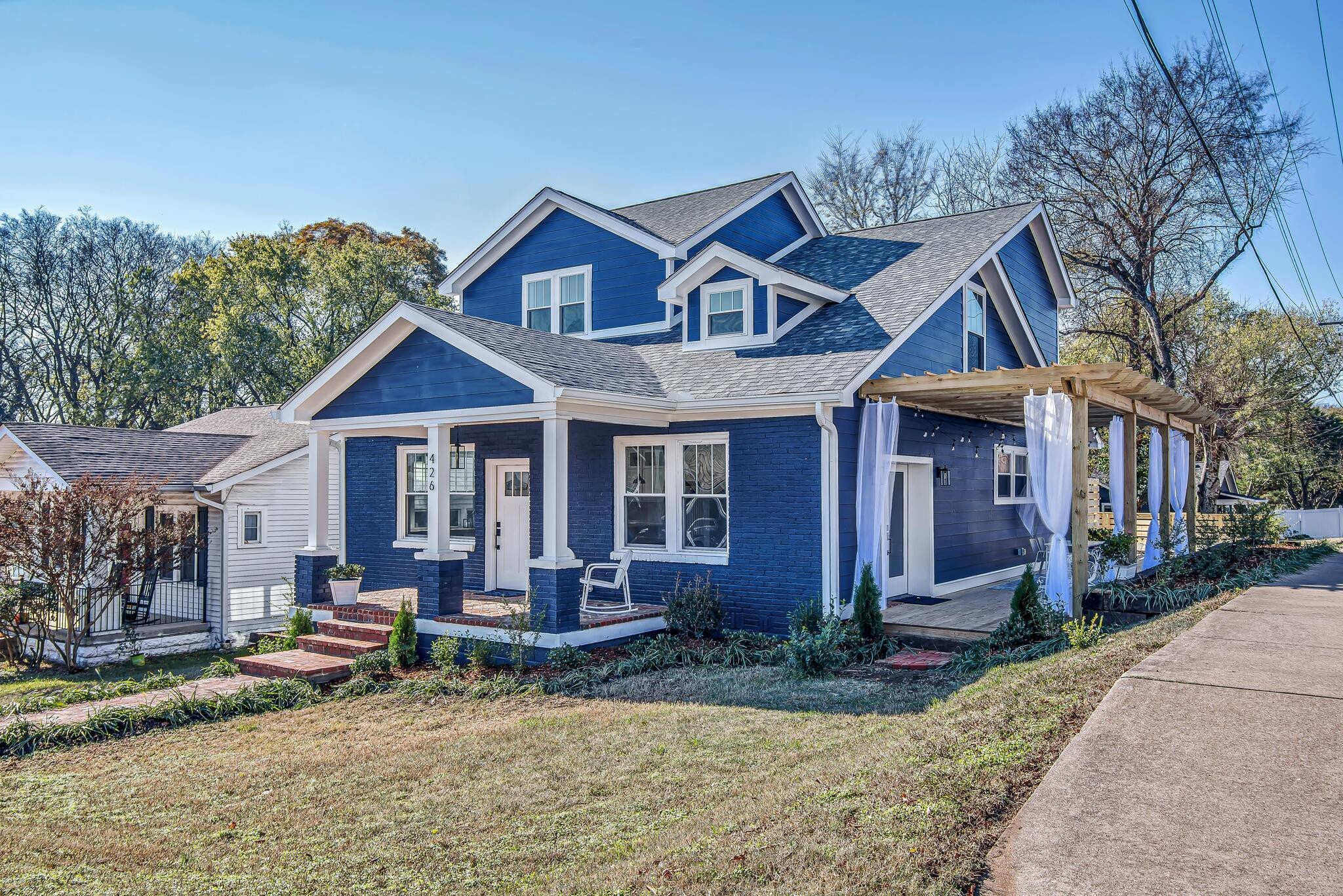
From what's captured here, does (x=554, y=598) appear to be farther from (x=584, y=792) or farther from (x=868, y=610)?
(x=584, y=792)

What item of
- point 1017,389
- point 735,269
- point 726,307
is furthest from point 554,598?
point 1017,389

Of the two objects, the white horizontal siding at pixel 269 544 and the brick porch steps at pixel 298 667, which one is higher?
the white horizontal siding at pixel 269 544

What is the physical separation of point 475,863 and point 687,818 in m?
1.17

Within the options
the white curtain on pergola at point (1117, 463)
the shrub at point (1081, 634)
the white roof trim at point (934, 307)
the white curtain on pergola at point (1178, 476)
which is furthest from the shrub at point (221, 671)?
the white curtain on pergola at point (1178, 476)

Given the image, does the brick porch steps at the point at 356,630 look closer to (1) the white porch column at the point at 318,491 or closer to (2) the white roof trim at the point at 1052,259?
(1) the white porch column at the point at 318,491

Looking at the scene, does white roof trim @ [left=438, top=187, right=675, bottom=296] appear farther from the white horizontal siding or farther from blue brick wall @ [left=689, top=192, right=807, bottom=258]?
the white horizontal siding

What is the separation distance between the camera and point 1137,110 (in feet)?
87.5

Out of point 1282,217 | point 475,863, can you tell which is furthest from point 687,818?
point 1282,217

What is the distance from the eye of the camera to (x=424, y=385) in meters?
11.4

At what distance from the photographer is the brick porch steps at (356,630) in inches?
443

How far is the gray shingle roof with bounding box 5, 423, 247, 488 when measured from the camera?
15680 millimetres

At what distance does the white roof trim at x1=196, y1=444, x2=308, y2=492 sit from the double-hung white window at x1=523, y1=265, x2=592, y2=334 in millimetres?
5019

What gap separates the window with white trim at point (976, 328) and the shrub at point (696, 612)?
620cm

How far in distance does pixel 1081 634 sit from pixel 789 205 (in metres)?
10.4
